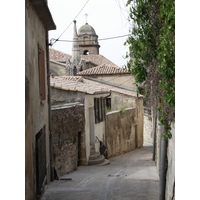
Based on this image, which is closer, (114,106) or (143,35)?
(143,35)

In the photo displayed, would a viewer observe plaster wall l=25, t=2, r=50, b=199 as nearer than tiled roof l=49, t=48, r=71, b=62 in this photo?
Yes

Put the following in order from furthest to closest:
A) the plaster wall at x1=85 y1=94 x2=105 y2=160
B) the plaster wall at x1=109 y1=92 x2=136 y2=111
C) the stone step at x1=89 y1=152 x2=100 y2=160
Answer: the plaster wall at x1=109 y1=92 x2=136 y2=111
the stone step at x1=89 y1=152 x2=100 y2=160
the plaster wall at x1=85 y1=94 x2=105 y2=160

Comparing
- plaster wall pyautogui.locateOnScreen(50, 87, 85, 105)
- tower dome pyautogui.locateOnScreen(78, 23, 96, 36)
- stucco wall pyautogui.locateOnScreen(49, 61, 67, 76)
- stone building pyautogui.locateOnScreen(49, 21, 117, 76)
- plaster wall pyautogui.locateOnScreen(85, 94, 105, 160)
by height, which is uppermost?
tower dome pyautogui.locateOnScreen(78, 23, 96, 36)

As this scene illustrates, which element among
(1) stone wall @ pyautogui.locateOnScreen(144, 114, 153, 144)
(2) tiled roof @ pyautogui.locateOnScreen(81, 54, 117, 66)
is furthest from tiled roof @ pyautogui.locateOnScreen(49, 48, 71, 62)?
(1) stone wall @ pyautogui.locateOnScreen(144, 114, 153, 144)

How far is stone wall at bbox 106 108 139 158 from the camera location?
23156 mm

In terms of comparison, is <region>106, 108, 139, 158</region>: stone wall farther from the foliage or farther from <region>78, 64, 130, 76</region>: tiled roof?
the foliage

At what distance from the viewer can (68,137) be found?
15227 millimetres

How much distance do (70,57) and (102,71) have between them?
1304 cm

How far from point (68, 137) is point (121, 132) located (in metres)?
9.95

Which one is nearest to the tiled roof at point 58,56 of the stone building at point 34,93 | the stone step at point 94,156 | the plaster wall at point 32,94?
the stone step at point 94,156

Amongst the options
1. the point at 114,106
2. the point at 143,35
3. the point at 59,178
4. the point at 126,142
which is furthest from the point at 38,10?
the point at 114,106

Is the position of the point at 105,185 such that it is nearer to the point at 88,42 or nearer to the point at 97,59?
the point at 97,59

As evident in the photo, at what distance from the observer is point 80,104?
17.5 m
